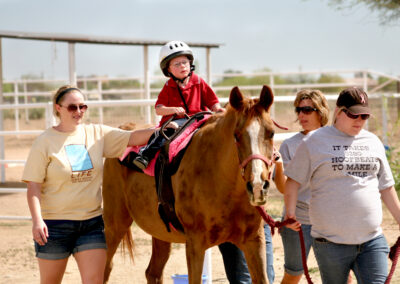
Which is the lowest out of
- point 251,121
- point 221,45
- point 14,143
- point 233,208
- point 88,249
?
point 14,143

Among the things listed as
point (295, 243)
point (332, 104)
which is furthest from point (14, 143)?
point (295, 243)

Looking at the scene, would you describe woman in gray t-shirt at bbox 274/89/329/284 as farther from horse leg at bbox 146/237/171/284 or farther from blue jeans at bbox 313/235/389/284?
horse leg at bbox 146/237/171/284

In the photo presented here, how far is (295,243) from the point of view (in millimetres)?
4449

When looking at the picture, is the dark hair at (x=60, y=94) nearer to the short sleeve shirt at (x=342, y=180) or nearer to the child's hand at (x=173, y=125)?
the child's hand at (x=173, y=125)

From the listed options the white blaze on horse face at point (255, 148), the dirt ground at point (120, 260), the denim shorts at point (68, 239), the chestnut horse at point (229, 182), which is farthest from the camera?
the dirt ground at point (120, 260)

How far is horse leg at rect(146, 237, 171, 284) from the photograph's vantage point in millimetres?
5336

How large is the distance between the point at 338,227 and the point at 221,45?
1041 centimetres

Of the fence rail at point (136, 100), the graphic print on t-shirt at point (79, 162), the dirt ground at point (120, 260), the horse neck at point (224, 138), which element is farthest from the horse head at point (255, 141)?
the dirt ground at point (120, 260)

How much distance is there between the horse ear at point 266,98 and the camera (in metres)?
3.38

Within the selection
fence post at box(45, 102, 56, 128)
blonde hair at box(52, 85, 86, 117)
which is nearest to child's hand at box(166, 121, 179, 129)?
blonde hair at box(52, 85, 86, 117)

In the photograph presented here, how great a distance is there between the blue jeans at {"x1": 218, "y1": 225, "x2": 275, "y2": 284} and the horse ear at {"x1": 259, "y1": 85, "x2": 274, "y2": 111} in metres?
1.34

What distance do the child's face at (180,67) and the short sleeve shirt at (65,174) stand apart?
1113 millimetres

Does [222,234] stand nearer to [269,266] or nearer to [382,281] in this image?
[269,266]

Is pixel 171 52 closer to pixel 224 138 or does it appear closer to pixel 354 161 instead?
pixel 224 138
